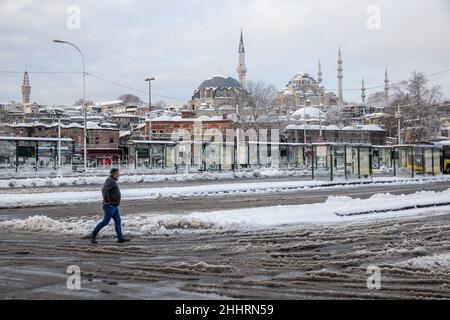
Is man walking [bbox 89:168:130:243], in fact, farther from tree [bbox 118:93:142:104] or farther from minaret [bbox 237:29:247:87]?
tree [bbox 118:93:142:104]

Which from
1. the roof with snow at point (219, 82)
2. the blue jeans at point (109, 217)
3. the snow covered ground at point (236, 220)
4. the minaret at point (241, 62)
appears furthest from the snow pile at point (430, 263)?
the minaret at point (241, 62)

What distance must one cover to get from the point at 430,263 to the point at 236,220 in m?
6.85

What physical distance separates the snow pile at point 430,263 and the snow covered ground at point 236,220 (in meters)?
5.44

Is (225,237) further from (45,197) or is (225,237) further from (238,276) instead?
(45,197)

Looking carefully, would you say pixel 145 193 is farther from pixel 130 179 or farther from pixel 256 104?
pixel 256 104

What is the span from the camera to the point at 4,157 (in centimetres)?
3916

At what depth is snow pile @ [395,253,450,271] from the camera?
9.30 meters

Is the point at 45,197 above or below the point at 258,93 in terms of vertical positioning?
below

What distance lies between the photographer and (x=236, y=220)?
15562 millimetres

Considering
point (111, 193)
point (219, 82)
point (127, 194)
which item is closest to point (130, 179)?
point (127, 194)

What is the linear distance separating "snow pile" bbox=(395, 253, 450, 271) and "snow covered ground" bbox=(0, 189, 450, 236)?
544 centimetres

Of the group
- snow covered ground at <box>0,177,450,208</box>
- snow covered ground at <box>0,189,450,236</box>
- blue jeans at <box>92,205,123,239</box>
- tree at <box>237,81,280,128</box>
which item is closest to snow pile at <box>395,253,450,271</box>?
snow covered ground at <box>0,189,450,236</box>
